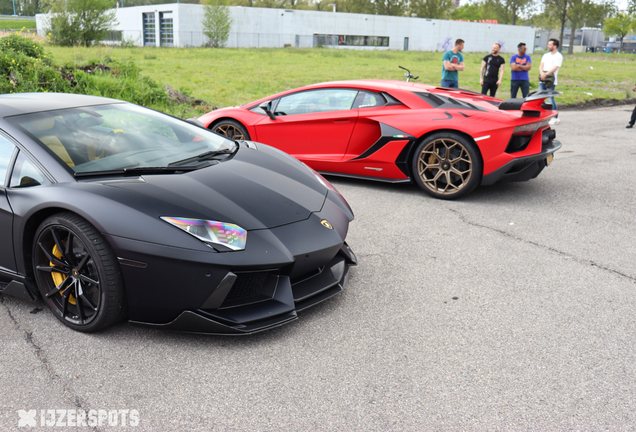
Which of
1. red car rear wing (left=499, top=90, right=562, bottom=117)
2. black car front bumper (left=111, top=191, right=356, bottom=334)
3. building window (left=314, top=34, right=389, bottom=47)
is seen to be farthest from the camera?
building window (left=314, top=34, right=389, bottom=47)

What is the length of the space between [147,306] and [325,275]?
1040mm

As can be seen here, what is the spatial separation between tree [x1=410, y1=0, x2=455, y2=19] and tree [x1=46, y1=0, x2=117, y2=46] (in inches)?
2462

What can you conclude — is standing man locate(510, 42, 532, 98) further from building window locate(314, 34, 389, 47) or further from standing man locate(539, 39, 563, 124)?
building window locate(314, 34, 389, 47)

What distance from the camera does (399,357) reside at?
2678 mm

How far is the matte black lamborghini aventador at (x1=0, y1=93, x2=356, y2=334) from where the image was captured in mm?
2598

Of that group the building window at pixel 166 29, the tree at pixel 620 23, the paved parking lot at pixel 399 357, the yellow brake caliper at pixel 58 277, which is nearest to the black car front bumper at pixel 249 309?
the paved parking lot at pixel 399 357

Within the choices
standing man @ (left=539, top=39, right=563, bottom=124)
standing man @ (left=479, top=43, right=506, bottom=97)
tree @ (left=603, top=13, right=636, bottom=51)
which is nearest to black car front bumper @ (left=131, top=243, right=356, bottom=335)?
standing man @ (left=479, top=43, right=506, bottom=97)

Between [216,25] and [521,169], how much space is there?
5243cm

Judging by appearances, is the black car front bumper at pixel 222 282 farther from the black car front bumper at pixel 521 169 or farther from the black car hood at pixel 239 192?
the black car front bumper at pixel 521 169

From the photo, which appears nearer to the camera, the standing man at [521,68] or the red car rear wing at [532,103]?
the red car rear wing at [532,103]

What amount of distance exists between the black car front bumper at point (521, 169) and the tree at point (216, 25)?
51930 mm

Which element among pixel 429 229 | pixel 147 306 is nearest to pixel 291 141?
pixel 429 229

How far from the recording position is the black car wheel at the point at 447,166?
5.35 m

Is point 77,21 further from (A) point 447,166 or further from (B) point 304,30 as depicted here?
(A) point 447,166
